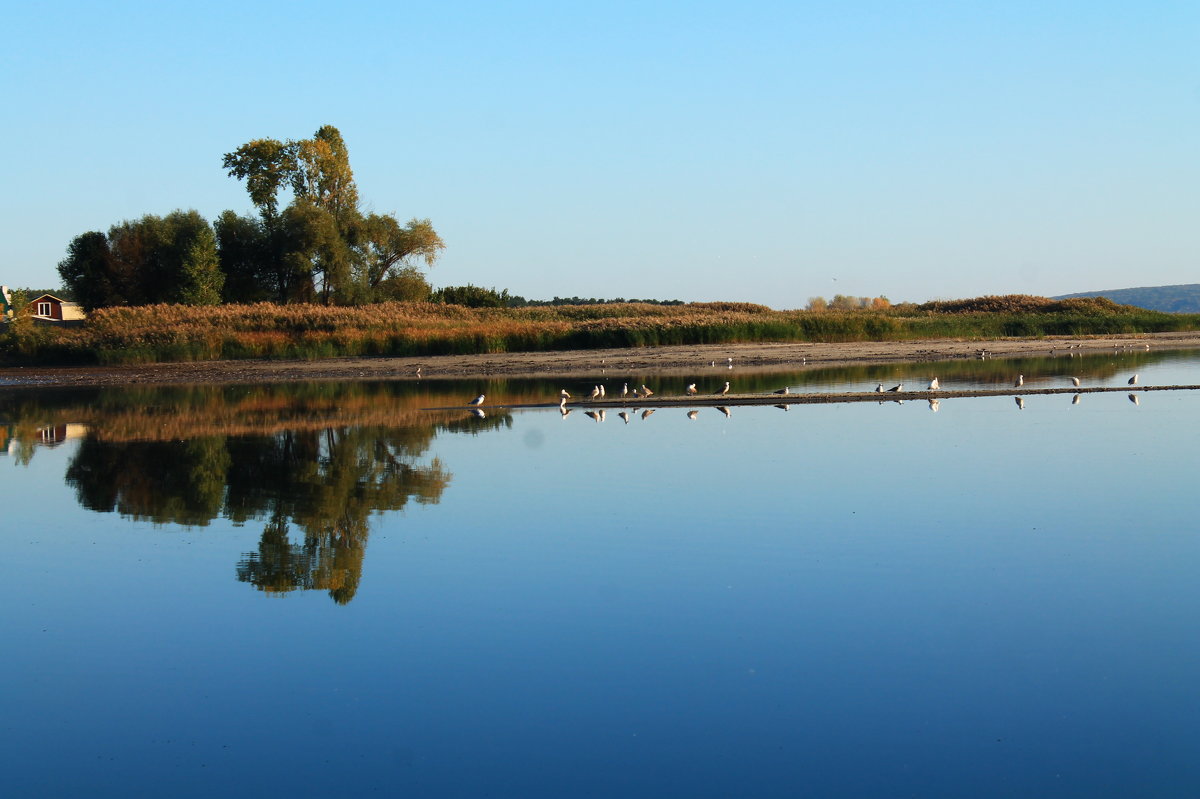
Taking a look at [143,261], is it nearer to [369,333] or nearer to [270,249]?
[270,249]

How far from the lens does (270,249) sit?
5553 cm

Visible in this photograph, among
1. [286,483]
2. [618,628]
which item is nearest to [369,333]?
[286,483]

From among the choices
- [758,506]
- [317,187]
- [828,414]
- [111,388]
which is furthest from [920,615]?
[317,187]

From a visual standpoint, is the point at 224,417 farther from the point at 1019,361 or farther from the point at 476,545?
the point at 1019,361

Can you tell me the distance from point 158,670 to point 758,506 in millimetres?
6535

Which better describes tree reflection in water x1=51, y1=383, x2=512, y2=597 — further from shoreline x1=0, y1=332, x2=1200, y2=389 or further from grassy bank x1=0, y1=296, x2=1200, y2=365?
grassy bank x1=0, y1=296, x2=1200, y2=365

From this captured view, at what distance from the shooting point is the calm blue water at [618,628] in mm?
5910

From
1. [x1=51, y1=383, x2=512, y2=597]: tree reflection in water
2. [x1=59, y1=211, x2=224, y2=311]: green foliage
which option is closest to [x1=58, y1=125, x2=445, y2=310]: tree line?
[x1=59, y1=211, x2=224, y2=311]: green foliage

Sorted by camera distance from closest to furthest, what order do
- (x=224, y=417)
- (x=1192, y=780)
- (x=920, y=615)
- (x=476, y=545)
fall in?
1. (x=1192, y=780)
2. (x=920, y=615)
3. (x=476, y=545)
4. (x=224, y=417)

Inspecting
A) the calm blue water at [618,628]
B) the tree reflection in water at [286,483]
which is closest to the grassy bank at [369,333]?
the tree reflection in water at [286,483]

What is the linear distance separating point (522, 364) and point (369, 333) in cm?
776

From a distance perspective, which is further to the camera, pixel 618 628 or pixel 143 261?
pixel 143 261

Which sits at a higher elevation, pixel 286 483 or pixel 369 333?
pixel 369 333

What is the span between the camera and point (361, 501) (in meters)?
13.3
